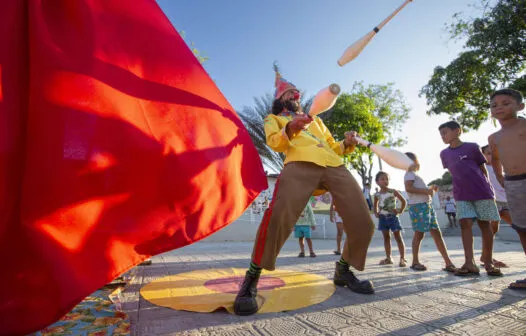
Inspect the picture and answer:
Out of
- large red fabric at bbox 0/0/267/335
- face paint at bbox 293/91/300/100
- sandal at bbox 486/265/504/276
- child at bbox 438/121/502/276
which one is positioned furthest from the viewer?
child at bbox 438/121/502/276

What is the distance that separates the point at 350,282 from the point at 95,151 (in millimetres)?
2245

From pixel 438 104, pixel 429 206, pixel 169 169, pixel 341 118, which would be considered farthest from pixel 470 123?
pixel 169 169

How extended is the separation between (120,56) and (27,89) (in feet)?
1.59

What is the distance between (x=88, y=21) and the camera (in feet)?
5.22

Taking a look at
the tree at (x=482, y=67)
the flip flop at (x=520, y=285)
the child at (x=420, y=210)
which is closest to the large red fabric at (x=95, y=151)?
the flip flop at (x=520, y=285)

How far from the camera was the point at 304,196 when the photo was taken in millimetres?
2479

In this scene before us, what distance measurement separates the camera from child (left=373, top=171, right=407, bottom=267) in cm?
443

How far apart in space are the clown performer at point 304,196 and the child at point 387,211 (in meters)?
2.01

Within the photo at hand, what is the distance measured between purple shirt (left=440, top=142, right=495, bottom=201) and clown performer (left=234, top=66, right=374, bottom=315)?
1650 millimetres

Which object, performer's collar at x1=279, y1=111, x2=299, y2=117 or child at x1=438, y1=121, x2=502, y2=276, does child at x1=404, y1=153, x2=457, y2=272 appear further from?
performer's collar at x1=279, y1=111, x2=299, y2=117

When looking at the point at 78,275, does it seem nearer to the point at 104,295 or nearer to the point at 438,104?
the point at 104,295

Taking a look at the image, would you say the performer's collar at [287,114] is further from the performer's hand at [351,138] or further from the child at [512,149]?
the child at [512,149]

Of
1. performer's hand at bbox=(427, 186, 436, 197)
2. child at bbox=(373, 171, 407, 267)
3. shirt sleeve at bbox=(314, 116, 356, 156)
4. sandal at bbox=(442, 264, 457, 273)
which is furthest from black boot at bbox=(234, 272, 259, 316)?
performer's hand at bbox=(427, 186, 436, 197)

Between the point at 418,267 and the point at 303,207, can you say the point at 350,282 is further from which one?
the point at 418,267
